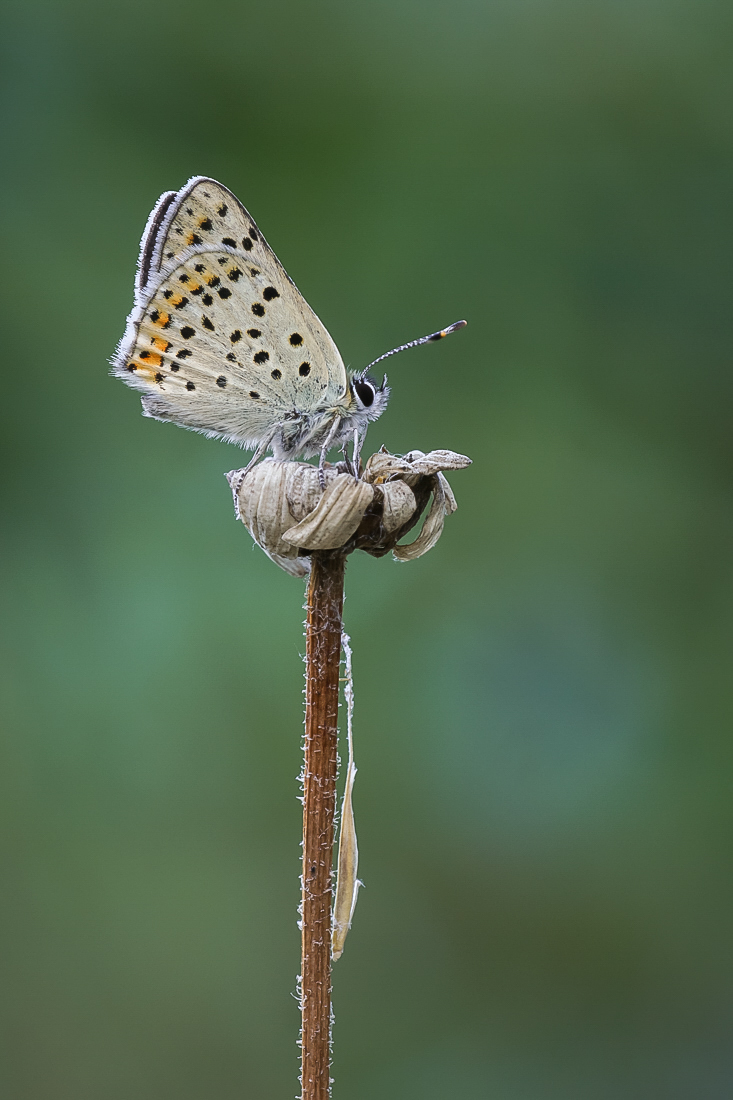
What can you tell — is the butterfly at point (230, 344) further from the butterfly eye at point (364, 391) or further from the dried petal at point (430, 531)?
the dried petal at point (430, 531)

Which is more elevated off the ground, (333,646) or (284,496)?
(284,496)

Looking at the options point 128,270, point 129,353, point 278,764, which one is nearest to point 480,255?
point 128,270

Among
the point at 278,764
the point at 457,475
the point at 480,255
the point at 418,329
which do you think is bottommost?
the point at 278,764

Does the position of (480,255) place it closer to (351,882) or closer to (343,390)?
(343,390)

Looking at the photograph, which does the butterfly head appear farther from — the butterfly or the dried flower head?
the dried flower head

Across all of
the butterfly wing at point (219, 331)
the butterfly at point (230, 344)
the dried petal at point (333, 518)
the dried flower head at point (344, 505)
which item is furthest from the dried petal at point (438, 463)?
the butterfly wing at point (219, 331)

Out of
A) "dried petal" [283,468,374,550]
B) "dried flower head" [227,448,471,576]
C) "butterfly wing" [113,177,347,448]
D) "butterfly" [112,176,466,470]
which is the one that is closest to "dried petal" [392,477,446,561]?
"dried flower head" [227,448,471,576]
